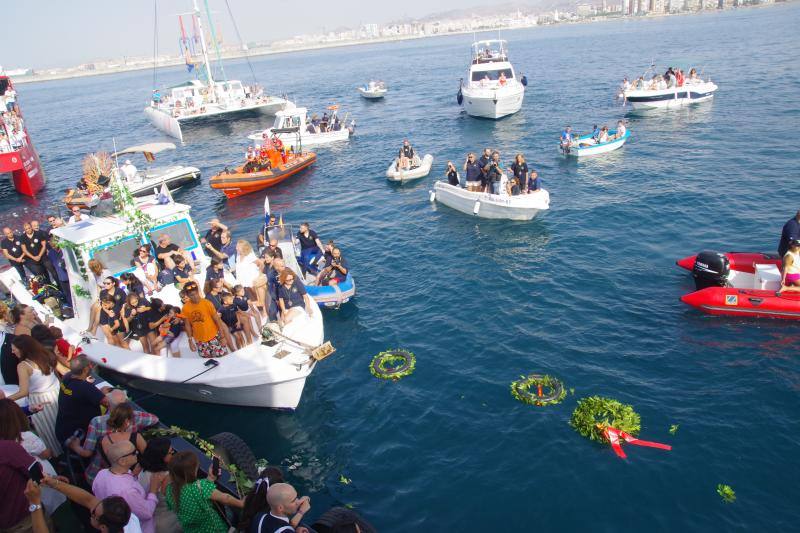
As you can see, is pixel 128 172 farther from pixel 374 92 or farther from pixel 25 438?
pixel 374 92

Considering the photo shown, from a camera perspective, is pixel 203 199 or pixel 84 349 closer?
pixel 84 349

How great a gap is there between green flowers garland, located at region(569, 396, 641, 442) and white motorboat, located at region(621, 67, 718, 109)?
3191cm

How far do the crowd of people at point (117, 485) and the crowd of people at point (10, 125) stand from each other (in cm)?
3117

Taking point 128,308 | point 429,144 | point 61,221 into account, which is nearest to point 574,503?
point 128,308

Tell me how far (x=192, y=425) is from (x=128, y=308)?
273cm

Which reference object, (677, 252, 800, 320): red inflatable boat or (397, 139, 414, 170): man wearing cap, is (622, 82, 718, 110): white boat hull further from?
(677, 252, 800, 320): red inflatable boat

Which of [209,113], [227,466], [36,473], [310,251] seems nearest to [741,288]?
[310,251]

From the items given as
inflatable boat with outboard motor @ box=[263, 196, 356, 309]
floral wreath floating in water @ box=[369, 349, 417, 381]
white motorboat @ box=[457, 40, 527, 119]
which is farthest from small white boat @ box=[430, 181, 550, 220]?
white motorboat @ box=[457, 40, 527, 119]

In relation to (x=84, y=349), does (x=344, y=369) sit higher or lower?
lower

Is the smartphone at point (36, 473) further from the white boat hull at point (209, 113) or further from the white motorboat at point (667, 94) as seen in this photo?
the white boat hull at point (209, 113)

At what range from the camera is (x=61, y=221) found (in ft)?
45.6

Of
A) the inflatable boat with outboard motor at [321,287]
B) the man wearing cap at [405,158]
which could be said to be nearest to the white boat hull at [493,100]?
the man wearing cap at [405,158]

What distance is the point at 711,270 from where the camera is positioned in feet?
42.6

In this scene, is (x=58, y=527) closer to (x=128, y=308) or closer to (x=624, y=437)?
(x=128, y=308)
